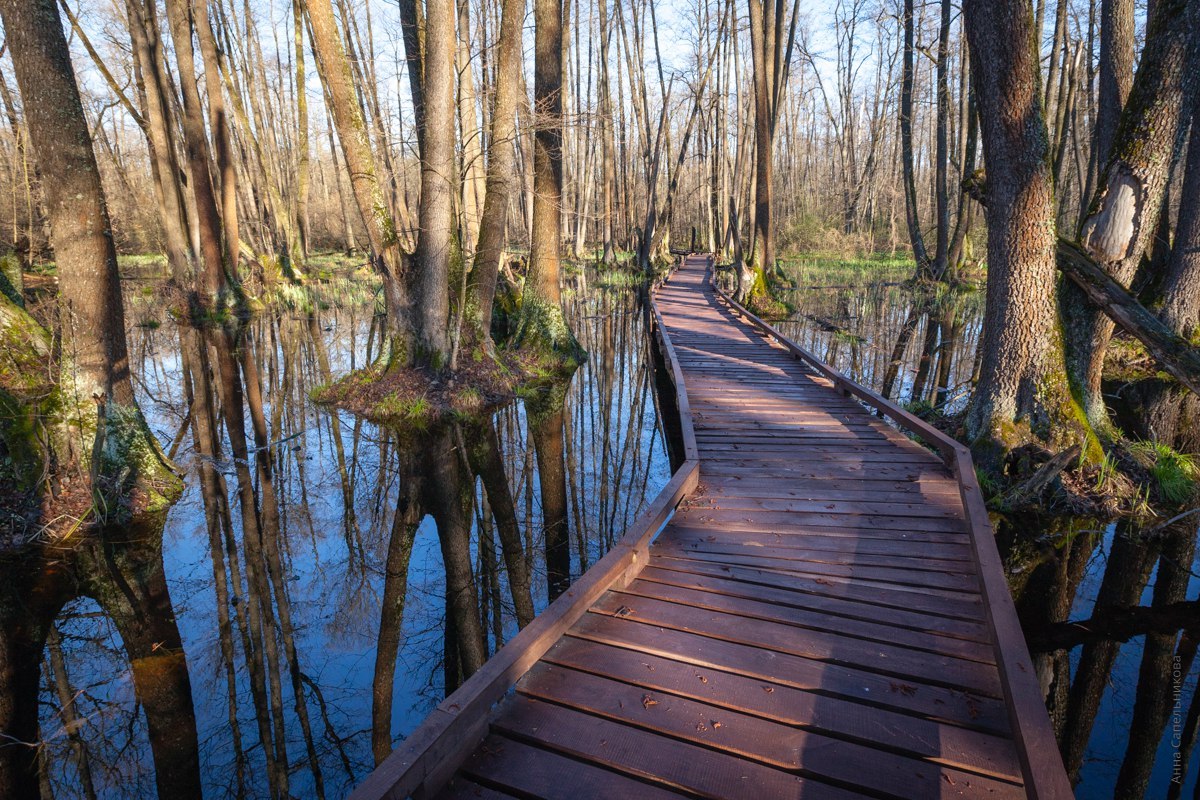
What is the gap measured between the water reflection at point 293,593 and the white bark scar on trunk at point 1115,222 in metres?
4.92

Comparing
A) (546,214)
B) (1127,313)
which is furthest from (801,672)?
(546,214)

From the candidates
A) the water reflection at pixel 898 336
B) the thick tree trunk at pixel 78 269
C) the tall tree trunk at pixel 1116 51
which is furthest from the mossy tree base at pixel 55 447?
the tall tree trunk at pixel 1116 51

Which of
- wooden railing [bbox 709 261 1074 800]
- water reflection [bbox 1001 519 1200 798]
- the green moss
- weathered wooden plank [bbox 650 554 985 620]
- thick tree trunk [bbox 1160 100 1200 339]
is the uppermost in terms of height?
thick tree trunk [bbox 1160 100 1200 339]

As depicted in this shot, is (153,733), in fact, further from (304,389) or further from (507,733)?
(304,389)

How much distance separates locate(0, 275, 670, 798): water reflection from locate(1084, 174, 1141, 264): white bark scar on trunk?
4.92 meters

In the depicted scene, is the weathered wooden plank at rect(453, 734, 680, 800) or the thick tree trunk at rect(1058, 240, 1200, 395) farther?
the thick tree trunk at rect(1058, 240, 1200, 395)

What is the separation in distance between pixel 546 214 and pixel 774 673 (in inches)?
397

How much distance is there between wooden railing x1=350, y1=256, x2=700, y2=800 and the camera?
6.75ft

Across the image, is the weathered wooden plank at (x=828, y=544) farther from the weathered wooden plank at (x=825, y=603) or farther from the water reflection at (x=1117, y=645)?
the water reflection at (x=1117, y=645)

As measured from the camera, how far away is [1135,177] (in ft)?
18.8

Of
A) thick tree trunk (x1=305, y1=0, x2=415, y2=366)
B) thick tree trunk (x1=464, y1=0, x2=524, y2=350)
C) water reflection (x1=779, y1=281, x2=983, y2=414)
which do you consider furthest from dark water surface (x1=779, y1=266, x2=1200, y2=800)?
thick tree trunk (x1=305, y1=0, x2=415, y2=366)

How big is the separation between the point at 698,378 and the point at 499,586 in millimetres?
5272

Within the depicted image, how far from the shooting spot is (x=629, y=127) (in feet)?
104

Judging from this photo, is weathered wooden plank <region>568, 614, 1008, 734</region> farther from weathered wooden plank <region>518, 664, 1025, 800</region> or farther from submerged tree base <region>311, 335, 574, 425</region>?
submerged tree base <region>311, 335, 574, 425</region>
